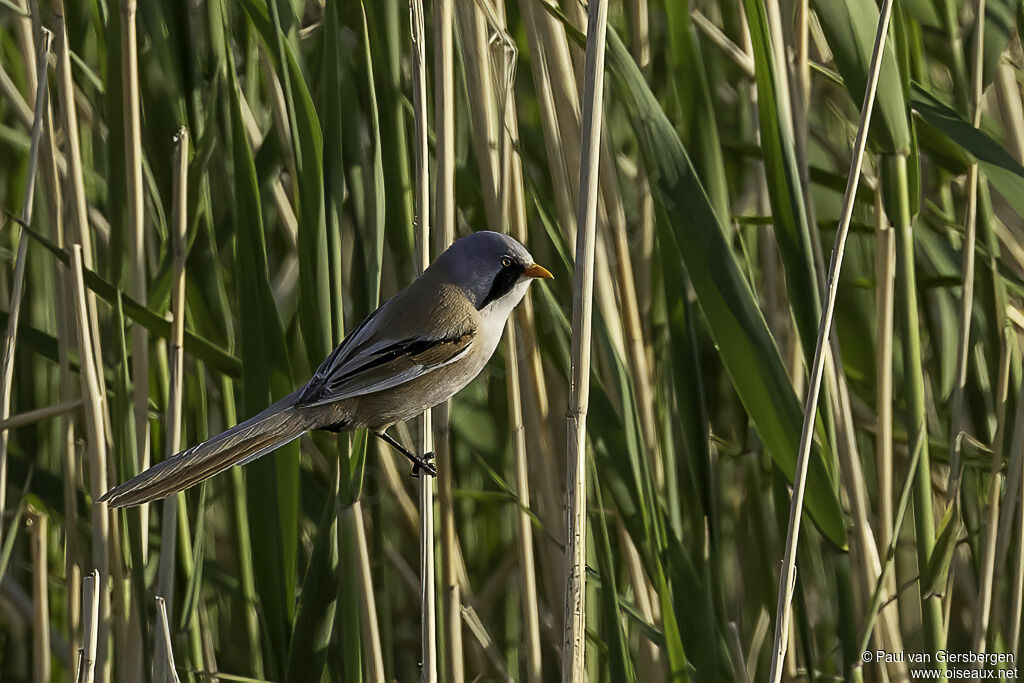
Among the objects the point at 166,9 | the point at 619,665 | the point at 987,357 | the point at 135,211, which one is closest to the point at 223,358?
the point at 135,211

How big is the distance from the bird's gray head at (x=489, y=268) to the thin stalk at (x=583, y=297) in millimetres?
65

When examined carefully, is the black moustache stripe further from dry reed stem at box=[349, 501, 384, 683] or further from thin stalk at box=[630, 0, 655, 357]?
thin stalk at box=[630, 0, 655, 357]

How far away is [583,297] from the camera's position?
117 cm

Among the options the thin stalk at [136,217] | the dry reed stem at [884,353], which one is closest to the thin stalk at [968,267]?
the dry reed stem at [884,353]

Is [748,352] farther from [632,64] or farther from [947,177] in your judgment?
[947,177]

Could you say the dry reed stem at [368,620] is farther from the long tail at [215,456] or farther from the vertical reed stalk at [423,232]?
the long tail at [215,456]

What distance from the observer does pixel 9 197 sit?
222cm

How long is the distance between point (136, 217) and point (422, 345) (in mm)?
731

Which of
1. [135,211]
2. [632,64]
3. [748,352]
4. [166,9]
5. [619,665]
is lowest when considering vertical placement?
[619,665]

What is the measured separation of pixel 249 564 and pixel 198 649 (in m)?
0.19

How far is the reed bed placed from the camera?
1.44 meters

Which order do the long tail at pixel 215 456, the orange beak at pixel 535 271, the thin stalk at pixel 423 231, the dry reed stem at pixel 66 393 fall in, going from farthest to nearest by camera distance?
A: the dry reed stem at pixel 66 393 → the thin stalk at pixel 423 231 → the orange beak at pixel 535 271 → the long tail at pixel 215 456

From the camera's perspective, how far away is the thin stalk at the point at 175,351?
153 centimetres

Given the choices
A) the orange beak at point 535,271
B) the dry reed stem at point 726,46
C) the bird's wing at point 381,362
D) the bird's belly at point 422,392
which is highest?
the dry reed stem at point 726,46
